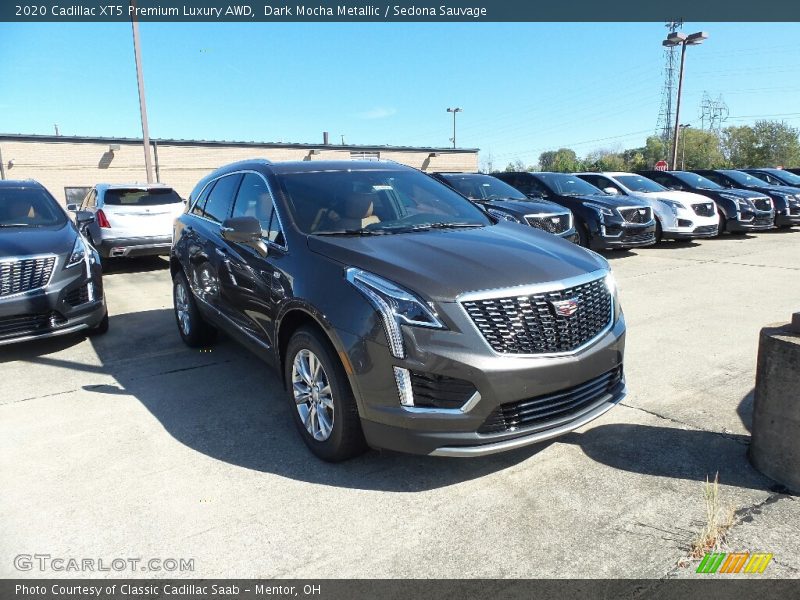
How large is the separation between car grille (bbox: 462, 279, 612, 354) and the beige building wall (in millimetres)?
19431

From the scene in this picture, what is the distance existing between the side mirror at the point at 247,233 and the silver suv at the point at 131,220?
25.0ft

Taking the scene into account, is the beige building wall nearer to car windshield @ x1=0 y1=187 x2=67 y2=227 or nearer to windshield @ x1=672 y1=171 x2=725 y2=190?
windshield @ x1=672 y1=171 x2=725 y2=190

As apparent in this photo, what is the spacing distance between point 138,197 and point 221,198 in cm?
703

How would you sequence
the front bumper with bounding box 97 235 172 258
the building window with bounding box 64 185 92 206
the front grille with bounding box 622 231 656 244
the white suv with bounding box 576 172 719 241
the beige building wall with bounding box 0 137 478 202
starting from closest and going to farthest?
the front bumper with bounding box 97 235 172 258, the front grille with bounding box 622 231 656 244, the white suv with bounding box 576 172 719 241, the beige building wall with bounding box 0 137 478 202, the building window with bounding box 64 185 92 206

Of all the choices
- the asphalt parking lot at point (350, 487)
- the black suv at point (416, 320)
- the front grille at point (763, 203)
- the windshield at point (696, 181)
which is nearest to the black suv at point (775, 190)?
the front grille at point (763, 203)

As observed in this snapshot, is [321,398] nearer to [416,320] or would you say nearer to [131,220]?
[416,320]

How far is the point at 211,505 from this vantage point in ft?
9.81

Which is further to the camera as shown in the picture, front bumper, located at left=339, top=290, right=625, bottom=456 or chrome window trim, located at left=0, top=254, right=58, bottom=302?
chrome window trim, located at left=0, top=254, right=58, bottom=302

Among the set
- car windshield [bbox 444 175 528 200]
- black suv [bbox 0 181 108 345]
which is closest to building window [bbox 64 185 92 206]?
car windshield [bbox 444 175 528 200]

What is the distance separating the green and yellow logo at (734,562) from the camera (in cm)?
239

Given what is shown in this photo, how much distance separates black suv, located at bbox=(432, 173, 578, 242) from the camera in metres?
9.82

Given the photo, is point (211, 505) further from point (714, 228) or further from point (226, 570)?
point (714, 228)

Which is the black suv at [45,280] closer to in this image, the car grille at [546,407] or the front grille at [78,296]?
the front grille at [78,296]

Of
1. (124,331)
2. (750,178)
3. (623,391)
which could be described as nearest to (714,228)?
(750,178)
